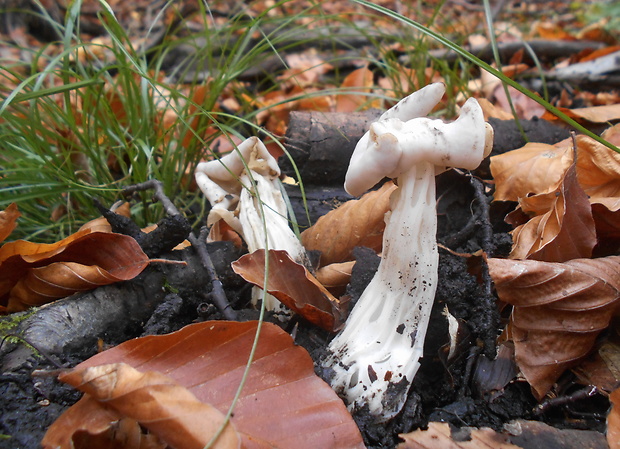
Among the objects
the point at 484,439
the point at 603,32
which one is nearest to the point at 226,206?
the point at 484,439

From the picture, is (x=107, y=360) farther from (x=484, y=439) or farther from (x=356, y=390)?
(x=484, y=439)

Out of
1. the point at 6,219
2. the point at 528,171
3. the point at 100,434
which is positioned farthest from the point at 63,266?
the point at 528,171

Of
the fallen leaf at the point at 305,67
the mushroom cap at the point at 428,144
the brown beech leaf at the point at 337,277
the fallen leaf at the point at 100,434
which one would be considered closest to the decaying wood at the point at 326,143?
the brown beech leaf at the point at 337,277

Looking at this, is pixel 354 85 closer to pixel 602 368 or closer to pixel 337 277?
pixel 337 277

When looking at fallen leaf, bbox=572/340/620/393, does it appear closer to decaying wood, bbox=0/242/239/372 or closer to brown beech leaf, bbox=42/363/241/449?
brown beech leaf, bbox=42/363/241/449

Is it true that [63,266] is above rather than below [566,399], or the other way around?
above
